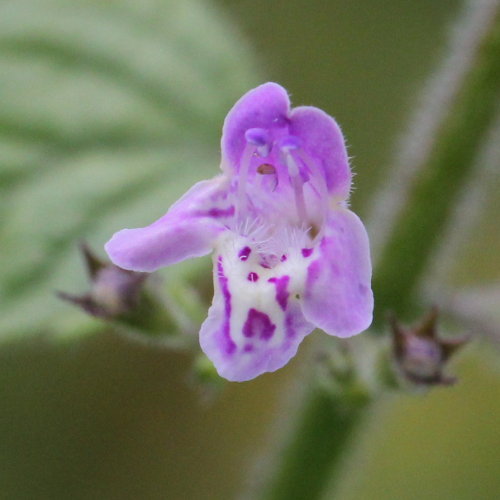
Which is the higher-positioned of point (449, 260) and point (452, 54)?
point (452, 54)

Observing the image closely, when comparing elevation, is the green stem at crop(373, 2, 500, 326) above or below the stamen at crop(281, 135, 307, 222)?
above

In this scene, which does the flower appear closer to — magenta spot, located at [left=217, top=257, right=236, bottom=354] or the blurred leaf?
magenta spot, located at [left=217, top=257, right=236, bottom=354]

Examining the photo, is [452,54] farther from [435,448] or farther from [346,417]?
[435,448]

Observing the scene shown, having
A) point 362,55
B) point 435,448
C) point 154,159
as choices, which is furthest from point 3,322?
point 362,55

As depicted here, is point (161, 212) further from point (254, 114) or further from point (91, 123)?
point (254, 114)

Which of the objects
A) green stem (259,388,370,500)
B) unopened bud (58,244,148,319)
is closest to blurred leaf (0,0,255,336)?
unopened bud (58,244,148,319)

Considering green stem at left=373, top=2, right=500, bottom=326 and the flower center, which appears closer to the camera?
the flower center
